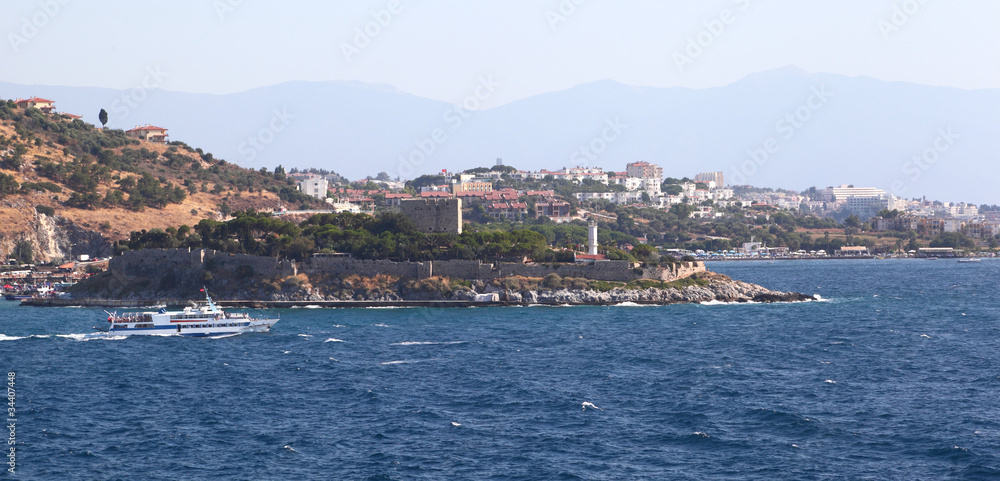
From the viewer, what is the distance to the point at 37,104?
138625mm

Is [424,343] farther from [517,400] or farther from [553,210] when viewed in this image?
[553,210]

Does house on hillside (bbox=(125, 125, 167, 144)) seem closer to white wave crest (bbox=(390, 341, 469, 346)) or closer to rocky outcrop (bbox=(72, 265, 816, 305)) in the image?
rocky outcrop (bbox=(72, 265, 816, 305))

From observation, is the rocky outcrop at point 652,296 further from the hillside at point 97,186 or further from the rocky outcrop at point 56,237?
the rocky outcrop at point 56,237

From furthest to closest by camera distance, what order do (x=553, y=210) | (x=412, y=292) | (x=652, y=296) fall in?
(x=553, y=210)
(x=412, y=292)
(x=652, y=296)

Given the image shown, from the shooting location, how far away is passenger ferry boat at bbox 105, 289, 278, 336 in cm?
5553

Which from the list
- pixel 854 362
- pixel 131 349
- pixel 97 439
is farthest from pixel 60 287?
pixel 854 362

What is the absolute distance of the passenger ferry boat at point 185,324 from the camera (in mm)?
55531

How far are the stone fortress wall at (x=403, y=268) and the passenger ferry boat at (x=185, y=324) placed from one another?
58.2 ft

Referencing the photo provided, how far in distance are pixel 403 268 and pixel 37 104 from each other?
288 feet

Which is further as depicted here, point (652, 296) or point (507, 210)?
point (507, 210)

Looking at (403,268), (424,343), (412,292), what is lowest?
(424,343)

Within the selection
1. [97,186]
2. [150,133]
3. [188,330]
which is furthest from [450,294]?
[150,133]

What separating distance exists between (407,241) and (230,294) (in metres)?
13.3

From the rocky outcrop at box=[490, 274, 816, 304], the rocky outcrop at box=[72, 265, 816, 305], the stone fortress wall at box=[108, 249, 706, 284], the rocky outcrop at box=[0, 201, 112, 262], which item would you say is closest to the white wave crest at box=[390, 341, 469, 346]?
the rocky outcrop at box=[72, 265, 816, 305]
